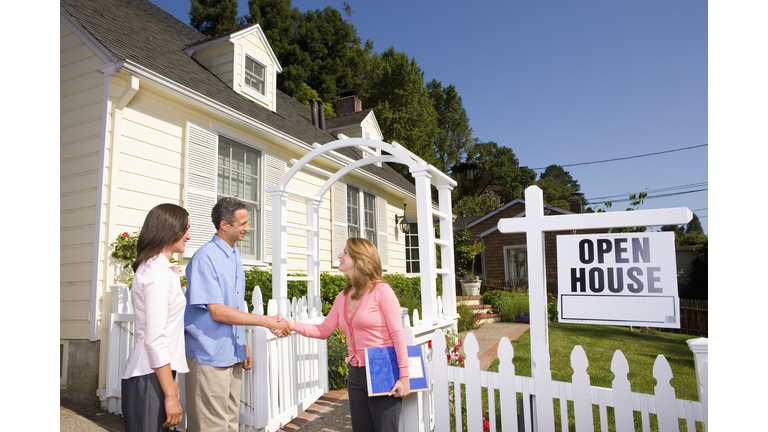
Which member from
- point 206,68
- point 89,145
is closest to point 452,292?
point 89,145

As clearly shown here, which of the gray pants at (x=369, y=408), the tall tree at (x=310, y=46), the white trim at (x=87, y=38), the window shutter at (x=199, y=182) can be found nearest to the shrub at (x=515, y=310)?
the window shutter at (x=199, y=182)

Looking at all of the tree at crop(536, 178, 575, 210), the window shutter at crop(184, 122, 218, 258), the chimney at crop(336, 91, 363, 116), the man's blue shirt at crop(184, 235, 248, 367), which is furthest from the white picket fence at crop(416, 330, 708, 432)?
the tree at crop(536, 178, 575, 210)

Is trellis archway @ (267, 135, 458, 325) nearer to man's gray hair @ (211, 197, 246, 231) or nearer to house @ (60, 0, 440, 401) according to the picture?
house @ (60, 0, 440, 401)

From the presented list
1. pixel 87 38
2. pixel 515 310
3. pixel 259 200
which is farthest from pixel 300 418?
pixel 515 310

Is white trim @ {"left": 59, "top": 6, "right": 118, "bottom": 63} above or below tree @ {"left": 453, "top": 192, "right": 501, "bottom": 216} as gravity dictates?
below

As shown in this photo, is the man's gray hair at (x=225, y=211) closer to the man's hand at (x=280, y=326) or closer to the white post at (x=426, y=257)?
the man's hand at (x=280, y=326)

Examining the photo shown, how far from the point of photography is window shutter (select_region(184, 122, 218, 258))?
5855 mm

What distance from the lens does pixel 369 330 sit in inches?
94.5

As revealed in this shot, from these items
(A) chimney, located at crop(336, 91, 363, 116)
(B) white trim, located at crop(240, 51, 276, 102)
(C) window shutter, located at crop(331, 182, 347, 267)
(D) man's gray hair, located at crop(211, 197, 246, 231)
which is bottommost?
(D) man's gray hair, located at crop(211, 197, 246, 231)

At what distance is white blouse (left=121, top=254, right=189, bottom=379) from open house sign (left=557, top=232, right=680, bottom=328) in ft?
6.51

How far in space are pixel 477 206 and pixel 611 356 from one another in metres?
29.5

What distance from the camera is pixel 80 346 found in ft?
15.7
